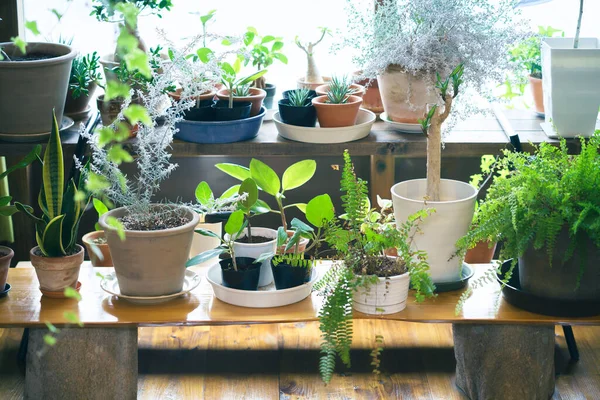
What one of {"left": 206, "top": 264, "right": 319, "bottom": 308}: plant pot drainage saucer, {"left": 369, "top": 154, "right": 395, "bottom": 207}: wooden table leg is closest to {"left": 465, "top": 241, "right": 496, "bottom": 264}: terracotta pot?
{"left": 369, "top": 154, "right": 395, "bottom": 207}: wooden table leg

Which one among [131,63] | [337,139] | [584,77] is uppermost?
[131,63]

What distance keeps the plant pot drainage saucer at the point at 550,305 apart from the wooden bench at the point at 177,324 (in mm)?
17

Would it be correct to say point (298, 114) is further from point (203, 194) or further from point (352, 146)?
point (203, 194)

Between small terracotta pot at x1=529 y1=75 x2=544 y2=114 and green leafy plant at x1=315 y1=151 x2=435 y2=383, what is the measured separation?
Result: 3.42ft

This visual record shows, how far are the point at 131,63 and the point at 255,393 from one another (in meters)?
1.87

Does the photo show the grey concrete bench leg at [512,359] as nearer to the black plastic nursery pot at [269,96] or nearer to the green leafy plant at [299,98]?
the green leafy plant at [299,98]

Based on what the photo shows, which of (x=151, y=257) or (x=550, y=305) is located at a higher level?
(x=151, y=257)

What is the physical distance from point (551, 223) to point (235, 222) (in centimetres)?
85

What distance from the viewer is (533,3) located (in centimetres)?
255

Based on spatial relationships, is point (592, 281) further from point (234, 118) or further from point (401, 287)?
point (234, 118)

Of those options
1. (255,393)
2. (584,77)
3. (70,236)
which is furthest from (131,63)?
(584,77)

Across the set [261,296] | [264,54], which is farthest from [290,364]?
[264,54]

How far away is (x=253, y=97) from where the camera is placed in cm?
262

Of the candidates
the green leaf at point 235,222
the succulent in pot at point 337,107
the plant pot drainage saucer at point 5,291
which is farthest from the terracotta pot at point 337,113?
the plant pot drainage saucer at point 5,291
